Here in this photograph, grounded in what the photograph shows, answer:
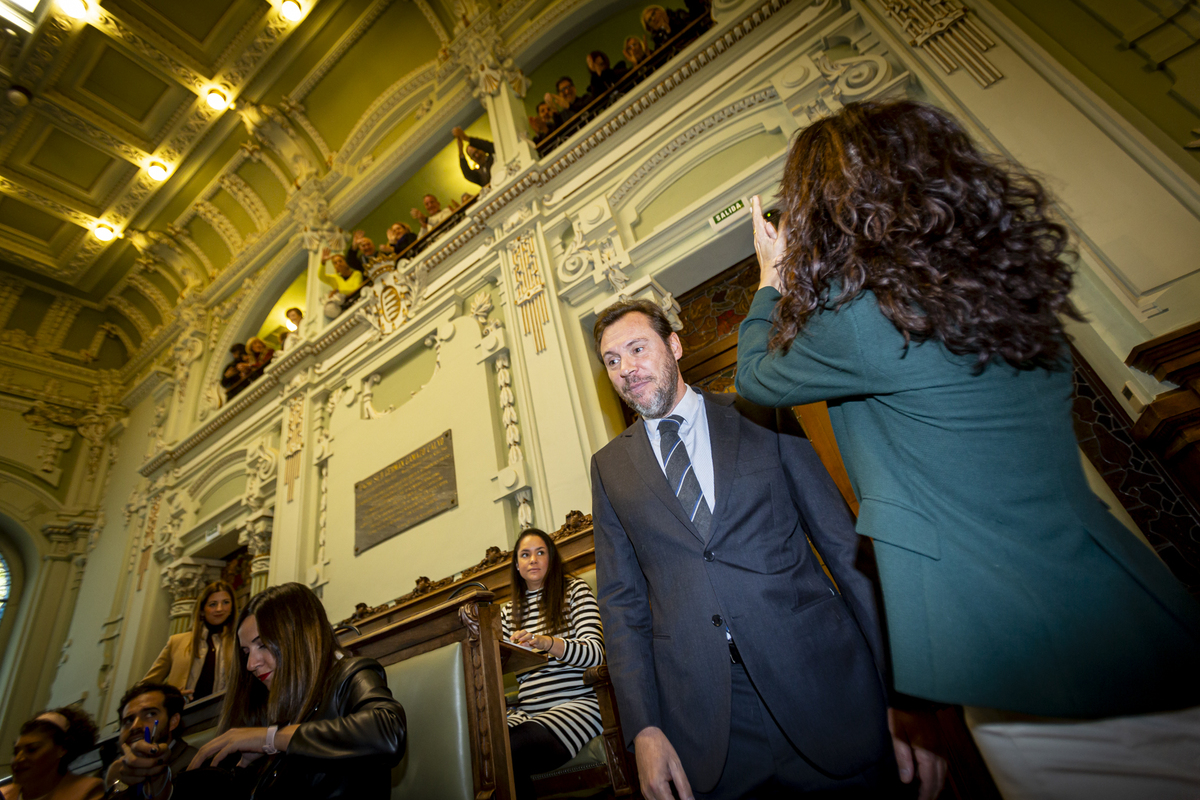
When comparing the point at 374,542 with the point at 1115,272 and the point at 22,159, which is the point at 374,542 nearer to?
the point at 1115,272

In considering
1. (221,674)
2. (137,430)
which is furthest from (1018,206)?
(137,430)

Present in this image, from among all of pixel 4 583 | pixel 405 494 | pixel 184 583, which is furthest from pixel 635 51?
pixel 4 583

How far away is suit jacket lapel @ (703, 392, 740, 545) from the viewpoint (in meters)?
1.16

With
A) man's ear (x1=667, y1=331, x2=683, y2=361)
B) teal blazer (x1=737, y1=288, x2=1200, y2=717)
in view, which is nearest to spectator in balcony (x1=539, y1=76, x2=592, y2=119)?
man's ear (x1=667, y1=331, x2=683, y2=361)

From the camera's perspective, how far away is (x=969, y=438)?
716 millimetres

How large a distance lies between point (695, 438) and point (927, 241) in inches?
27.0

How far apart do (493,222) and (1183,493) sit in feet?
15.4

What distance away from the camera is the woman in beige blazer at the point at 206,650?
Answer: 13.1ft

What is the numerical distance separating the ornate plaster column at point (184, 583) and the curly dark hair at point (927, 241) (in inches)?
326

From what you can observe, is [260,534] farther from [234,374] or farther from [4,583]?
[4,583]

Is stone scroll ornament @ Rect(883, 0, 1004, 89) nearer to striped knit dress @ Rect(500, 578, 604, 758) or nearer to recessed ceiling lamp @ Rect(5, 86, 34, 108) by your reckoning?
striped knit dress @ Rect(500, 578, 604, 758)

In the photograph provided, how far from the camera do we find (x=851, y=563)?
1.08m

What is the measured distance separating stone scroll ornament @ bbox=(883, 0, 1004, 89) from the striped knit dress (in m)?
3.27

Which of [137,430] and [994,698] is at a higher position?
[137,430]
